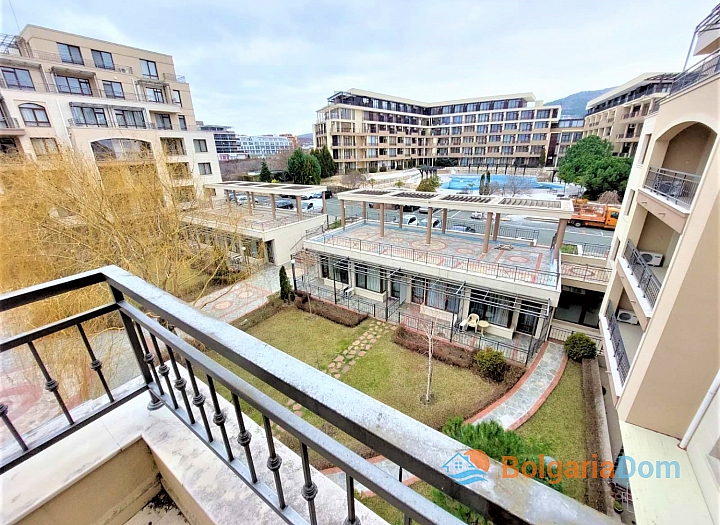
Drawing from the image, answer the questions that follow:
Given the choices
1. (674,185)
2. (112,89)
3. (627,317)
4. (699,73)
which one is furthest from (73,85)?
(627,317)

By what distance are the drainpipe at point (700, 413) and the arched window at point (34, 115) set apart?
87.8 ft

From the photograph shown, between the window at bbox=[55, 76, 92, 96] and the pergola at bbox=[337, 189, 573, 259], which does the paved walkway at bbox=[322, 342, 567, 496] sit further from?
the window at bbox=[55, 76, 92, 96]

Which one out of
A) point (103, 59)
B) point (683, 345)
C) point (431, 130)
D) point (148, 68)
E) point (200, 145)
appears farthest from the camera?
point (431, 130)

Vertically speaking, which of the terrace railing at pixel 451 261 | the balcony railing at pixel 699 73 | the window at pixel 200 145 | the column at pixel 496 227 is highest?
the balcony railing at pixel 699 73

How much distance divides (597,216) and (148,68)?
110 ft

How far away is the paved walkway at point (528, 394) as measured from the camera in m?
7.45

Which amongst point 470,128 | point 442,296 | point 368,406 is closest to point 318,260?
point 442,296

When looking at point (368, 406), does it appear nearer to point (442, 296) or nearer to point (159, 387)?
point (159, 387)

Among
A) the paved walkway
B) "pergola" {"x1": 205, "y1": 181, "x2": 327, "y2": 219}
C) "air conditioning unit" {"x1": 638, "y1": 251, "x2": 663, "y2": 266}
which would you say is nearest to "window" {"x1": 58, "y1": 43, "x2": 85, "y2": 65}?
"pergola" {"x1": 205, "y1": 181, "x2": 327, "y2": 219}

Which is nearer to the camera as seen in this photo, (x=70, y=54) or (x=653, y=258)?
(x=653, y=258)

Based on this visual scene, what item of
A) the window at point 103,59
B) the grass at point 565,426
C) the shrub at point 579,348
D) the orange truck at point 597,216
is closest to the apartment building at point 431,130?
the window at point 103,59

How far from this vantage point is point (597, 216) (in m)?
21.5

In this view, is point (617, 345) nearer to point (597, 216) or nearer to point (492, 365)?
point (492, 365)

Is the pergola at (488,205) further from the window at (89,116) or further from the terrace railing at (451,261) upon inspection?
the window at (89,116)
